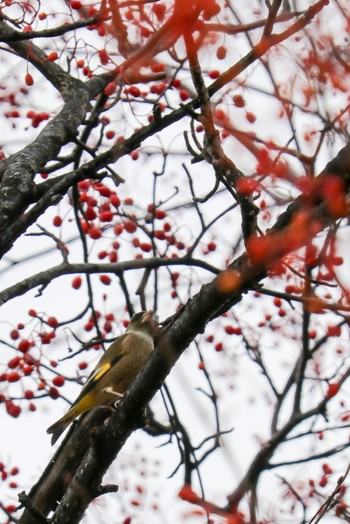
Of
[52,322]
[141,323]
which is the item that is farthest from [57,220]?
[141,323]

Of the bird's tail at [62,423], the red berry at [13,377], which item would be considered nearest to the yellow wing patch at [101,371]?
the bird's tail at [62,423]

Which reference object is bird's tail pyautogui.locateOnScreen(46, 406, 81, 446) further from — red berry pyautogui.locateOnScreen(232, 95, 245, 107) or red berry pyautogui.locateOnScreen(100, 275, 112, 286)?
red berry pyautogui.locateOnScreen(232, 95, 245, 107)

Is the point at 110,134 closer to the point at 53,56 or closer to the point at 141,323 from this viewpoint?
the point at 53,56

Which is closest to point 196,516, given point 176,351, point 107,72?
point 176,351

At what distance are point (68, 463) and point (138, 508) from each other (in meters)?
2.98

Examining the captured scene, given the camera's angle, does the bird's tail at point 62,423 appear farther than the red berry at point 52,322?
No

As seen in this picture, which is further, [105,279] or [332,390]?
[105,279]

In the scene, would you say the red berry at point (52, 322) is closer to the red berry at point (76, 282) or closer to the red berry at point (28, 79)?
the red berry at point (76, 282)

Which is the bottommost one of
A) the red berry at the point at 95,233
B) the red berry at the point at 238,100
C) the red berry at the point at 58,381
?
the red berry at the point at 58,381

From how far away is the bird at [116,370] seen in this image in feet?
21.0

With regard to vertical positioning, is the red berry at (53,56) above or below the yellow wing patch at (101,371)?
above

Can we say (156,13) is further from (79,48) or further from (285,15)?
(79,48)

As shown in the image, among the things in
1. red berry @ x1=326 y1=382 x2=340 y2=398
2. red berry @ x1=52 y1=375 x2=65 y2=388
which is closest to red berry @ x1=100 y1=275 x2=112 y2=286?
red berry @ x1=52 y1=375 x2=65 y2=388

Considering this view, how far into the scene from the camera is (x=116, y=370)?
6.95 metres
